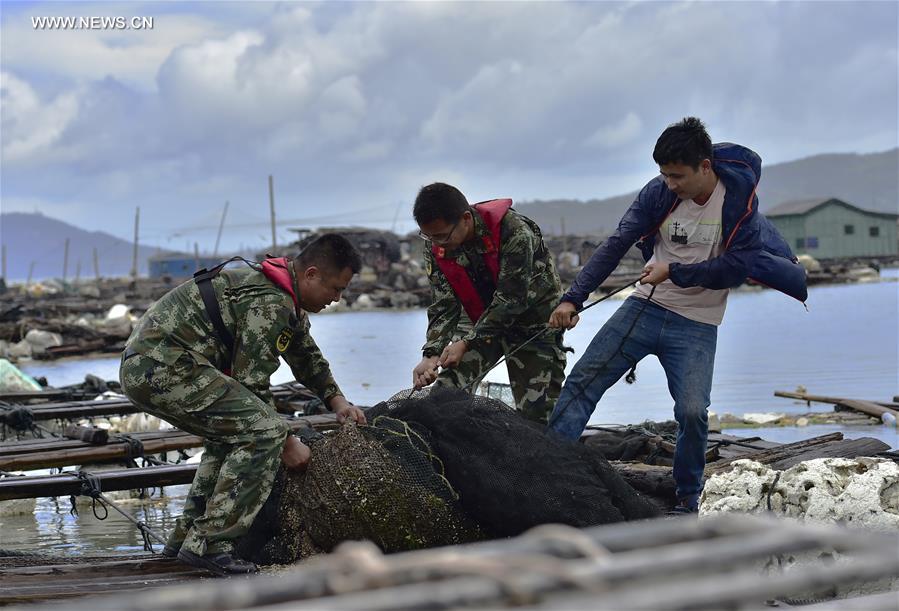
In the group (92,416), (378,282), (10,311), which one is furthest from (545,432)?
(378,282)

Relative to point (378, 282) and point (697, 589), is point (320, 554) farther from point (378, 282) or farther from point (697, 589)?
point (378, 282)

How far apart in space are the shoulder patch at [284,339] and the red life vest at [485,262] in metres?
1.38

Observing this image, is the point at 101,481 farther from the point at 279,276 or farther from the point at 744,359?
the point at 744,359

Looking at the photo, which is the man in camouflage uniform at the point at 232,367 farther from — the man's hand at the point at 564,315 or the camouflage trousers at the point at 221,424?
the man's hand at the point at 564,315

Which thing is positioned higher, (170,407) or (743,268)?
(743,268)

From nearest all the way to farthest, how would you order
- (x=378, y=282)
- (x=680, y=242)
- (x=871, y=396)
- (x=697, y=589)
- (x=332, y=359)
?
(x=697, y=589) → (x=680, y=242) → (x=871, y=396) → (x=332, y=359) → (x=378, y=282)

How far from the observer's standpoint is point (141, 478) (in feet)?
23.0

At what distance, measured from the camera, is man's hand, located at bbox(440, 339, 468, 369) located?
661 cm

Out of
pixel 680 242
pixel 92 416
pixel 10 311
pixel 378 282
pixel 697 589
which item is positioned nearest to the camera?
pixel 697 589

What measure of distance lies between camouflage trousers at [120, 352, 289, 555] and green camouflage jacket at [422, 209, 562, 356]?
1649 millimetres

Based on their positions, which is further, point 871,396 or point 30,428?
point 871,396

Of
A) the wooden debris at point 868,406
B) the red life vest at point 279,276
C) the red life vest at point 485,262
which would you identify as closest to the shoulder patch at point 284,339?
the red life vest at point 279,276

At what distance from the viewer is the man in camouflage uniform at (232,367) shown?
5.29 meters

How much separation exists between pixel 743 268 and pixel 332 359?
68.2 ft
